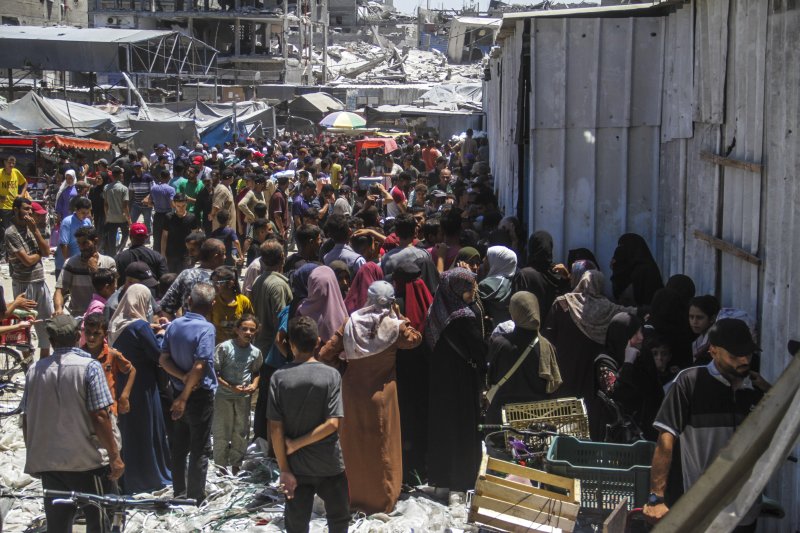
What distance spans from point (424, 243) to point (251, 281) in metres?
1.78

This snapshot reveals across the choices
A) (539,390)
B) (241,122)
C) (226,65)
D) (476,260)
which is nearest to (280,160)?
(241,122)

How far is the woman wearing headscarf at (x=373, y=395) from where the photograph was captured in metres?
6.35

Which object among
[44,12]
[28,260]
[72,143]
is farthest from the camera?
[44,12]

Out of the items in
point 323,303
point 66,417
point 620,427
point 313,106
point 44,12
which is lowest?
point 620,427

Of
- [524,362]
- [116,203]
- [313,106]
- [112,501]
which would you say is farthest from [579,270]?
[313,106]

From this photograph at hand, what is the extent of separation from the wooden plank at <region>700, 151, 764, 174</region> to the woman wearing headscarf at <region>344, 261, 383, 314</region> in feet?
8.24

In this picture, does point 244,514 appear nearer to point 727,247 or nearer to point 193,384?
point 193,384

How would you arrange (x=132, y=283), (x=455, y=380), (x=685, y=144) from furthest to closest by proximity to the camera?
(x=685, y=144) < (x=132, y=283) < (x=455, y=380)

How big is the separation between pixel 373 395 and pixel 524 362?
1.03 meters

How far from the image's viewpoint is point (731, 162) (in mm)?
6266

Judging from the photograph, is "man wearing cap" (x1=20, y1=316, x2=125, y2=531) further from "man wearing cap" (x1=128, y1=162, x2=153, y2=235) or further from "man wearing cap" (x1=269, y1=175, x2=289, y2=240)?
"man wearing cap" (x1=128, y1=162, x2=153, y2=235)

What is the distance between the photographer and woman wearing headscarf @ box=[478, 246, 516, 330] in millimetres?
7766

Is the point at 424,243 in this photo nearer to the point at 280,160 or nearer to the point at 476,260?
the point at 476,260

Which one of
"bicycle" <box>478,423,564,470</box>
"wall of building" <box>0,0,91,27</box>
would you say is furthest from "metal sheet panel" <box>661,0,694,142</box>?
"wall of building" <box>0,0,91,27</box>
